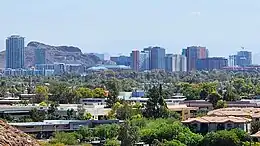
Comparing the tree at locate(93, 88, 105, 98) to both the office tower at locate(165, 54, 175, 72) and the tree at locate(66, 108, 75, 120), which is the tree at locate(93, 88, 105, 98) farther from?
the office tower at locate(165, 54, 175, 72)

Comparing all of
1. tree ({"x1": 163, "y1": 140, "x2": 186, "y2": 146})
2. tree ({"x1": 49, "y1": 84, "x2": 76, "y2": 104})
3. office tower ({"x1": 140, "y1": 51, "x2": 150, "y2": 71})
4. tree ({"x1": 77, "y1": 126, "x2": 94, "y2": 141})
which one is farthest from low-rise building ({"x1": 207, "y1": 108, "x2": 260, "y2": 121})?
Answer: office tower ({"x1": 140, "y1": 51, "x2": 150, "y2": 71})

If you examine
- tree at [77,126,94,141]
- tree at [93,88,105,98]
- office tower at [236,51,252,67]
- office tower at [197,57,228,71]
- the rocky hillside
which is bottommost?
tree at [77,126,94,141]

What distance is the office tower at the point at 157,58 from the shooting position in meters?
130

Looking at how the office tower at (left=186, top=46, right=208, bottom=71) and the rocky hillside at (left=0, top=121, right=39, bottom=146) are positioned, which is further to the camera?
the office tower at (left=186, top=46, right=208, bottom=71)

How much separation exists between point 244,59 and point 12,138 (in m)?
146

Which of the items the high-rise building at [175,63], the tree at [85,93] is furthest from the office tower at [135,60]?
the tree at [85,93]

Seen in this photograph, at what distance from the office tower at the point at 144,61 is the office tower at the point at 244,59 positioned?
1984 cm

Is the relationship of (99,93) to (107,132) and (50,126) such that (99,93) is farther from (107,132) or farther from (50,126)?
(107,132)

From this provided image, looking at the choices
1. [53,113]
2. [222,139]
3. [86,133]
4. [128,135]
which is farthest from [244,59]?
[128,135]

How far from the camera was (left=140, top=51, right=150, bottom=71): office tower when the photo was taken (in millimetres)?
133375

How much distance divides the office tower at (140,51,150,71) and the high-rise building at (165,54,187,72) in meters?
4.30

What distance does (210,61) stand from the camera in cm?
12531

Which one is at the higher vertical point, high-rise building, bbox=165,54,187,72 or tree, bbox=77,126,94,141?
high-rise building, bbox=165,54,187,72

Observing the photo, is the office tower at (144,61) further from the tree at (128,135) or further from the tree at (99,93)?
the tree at (128,135)
